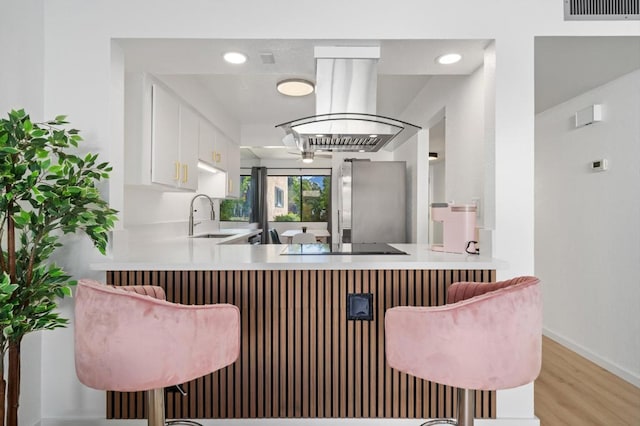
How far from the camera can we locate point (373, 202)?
420 cm

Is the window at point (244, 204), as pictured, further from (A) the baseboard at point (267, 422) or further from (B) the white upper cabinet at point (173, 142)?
(A) the baseboard at point (267, 422)

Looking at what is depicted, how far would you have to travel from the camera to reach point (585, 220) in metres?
3.29

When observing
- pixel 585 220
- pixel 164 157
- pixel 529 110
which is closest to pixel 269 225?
pixel 164 157

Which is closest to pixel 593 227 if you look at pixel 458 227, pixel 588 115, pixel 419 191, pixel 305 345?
pixel 588 115

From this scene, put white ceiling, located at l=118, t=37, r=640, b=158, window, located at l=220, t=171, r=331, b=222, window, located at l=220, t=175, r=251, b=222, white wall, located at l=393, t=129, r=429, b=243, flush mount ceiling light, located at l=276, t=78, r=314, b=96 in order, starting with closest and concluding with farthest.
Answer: white ceiling, located at l=118, t=37, r=640, b=158 → flush mount ceiling light, located at l=276, t=78, r=314, b=96 → white wall, located at l=393, t=129, r=429, b=243 → window, located at l=220, t=175, r=251, b=222 → window, located at l=220, t=171, r=331, b=222

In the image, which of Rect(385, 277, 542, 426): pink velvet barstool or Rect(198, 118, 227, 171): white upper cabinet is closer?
Rect(385, 277, 542, 426): pink velvet barstool

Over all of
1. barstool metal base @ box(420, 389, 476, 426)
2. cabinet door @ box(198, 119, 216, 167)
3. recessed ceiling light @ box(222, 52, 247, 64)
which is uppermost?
recessed ceiling light @ box(222, 52, 247, 64)

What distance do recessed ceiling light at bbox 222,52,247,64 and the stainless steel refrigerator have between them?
209 centimetres

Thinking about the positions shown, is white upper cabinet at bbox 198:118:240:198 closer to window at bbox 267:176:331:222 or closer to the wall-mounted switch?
the wall-mounted switch

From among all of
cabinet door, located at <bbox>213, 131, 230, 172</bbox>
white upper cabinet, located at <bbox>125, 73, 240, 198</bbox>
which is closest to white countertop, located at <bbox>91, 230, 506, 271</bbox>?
white upper cabinet, located at <bbox>125, 73, 240, 198</bbox>

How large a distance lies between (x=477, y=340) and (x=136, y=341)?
1143 millimetres

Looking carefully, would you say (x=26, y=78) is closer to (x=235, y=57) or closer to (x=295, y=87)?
(x=235, y=57)

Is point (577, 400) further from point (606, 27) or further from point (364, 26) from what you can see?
point (364, 26)

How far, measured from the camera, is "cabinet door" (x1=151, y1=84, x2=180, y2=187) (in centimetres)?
272
